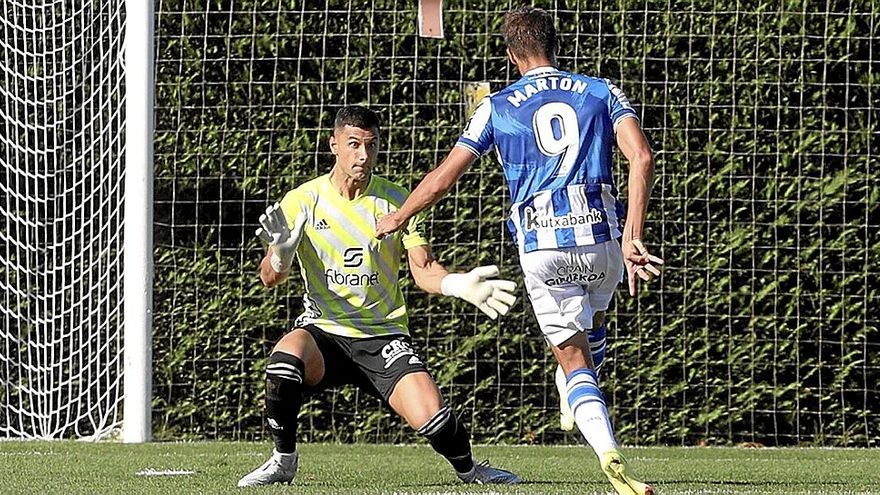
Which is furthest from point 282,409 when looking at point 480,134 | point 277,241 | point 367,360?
point 480,134

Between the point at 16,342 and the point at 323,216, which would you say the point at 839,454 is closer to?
the point at 323,216

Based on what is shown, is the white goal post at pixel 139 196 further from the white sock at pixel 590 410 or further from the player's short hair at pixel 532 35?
the white sock at pixel 590 410

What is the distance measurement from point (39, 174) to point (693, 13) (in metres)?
4.02

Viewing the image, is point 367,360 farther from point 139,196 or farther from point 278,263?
point 139,196

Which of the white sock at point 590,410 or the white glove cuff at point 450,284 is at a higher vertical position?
the white glove cuff at point 450,284

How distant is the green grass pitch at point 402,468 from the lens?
6625 mm

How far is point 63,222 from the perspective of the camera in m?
9.95

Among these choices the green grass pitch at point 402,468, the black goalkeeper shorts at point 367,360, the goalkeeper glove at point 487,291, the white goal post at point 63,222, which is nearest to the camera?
the goalkeeper glove at point 487,291

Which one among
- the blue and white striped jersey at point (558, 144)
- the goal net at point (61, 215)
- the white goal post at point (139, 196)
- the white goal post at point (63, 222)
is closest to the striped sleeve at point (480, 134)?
the blue and white striped jersey at point (558, 144)

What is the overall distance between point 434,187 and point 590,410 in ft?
3.15

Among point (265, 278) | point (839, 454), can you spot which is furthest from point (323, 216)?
point (839, 454)

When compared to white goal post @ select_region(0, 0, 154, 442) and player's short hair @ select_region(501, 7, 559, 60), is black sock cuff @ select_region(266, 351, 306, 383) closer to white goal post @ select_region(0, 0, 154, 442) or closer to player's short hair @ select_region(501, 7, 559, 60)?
player's short hair @ select_region(501, 7, 559, 60)

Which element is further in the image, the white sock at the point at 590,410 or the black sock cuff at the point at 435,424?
the black sock cuff at the point at 435,424

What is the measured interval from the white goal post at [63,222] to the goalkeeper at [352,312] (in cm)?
289
